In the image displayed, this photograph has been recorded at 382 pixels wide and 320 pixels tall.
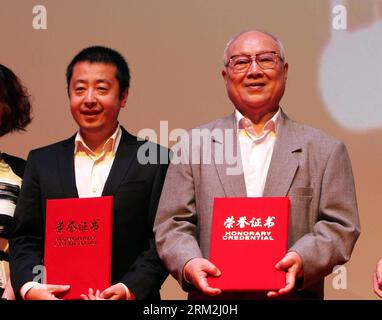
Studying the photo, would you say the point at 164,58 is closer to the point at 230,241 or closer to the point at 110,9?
the point at 110,9

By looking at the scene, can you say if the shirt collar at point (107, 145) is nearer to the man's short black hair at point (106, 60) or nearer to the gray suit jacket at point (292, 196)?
the man's short black hair at point (106, 60)

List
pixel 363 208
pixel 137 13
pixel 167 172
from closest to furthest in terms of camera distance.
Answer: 1. pixel 167 172
2. pixel 363 208
3. pixel 137 13

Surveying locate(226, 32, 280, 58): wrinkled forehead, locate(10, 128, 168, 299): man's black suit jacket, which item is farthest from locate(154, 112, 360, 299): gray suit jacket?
locate(226, 32, 280, 58): wrinkled forehead

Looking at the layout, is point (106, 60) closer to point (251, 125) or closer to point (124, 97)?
point (124, 97)

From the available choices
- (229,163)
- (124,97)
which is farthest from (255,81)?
(124,97)

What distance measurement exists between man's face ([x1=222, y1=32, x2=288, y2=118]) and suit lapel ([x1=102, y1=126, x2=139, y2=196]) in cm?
46

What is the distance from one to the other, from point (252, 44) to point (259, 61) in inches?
2.9

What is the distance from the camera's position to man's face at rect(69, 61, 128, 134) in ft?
10.8

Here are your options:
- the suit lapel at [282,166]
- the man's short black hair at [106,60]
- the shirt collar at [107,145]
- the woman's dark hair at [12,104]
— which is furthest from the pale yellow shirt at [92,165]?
the suit lapel at [282,166]

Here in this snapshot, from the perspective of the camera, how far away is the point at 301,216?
2990mm

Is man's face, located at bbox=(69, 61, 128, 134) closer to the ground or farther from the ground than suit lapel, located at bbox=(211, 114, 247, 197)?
farther from the ground

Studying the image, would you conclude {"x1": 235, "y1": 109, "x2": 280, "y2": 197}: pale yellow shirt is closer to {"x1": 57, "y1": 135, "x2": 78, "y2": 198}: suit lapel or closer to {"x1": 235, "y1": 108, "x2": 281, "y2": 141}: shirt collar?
{"x1": 235, "y1": 108, "x2": 281, "y2": 141}: shirt collar
